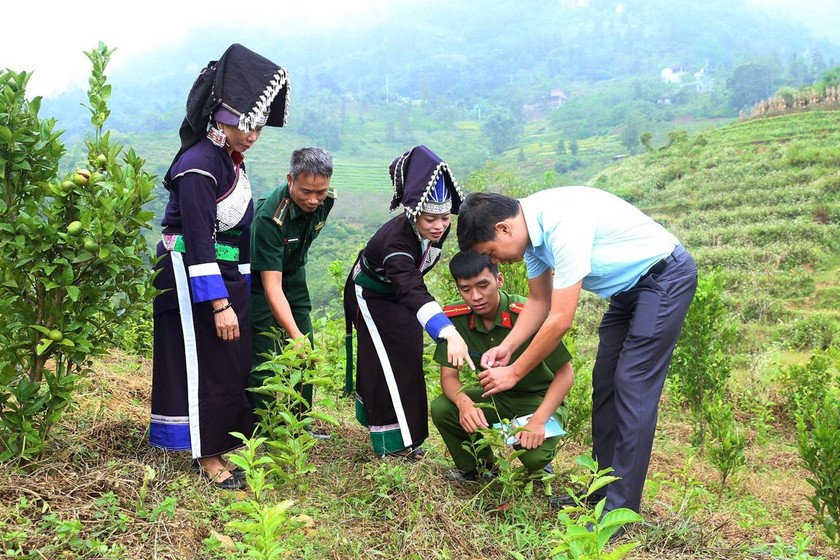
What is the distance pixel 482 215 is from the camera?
305 cm

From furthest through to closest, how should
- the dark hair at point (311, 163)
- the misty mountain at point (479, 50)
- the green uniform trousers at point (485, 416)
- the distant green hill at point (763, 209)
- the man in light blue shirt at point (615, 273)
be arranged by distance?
the misty mountain at point (479, 50) → the distant green hill at point (763, 209) → the dark hair at point (311, 163) → the green uniform trousers at point (485, 416) → the man in light blue shirt at point (615, 273)

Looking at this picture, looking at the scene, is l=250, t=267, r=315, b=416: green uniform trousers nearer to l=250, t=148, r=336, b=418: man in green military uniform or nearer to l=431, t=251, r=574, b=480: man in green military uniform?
l=250, t=148, r=336, b=418: man in green military uniform

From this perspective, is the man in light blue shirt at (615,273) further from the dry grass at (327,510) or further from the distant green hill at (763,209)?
the distant green hill at (763,209)

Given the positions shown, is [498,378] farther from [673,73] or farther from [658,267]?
[673,73]

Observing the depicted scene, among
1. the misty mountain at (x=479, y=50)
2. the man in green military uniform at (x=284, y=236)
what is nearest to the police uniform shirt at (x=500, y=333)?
the man in green military uniform at (x=284, y=236)

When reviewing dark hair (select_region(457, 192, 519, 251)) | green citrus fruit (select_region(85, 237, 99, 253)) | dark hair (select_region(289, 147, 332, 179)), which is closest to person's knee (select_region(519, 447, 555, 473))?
dark hair (select_region(457, 192, 519, 251))

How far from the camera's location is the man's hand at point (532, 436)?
323 cm

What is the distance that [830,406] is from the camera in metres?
3.73

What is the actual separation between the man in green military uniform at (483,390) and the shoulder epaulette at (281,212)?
0.90m

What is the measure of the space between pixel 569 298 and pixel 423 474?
1054 mm

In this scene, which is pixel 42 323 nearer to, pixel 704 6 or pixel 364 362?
pixel 364 362

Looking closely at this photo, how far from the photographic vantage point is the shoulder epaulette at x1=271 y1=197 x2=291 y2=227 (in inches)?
145

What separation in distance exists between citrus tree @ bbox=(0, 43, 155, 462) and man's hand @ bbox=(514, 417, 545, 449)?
5.34ft

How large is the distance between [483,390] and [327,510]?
0.86 m
